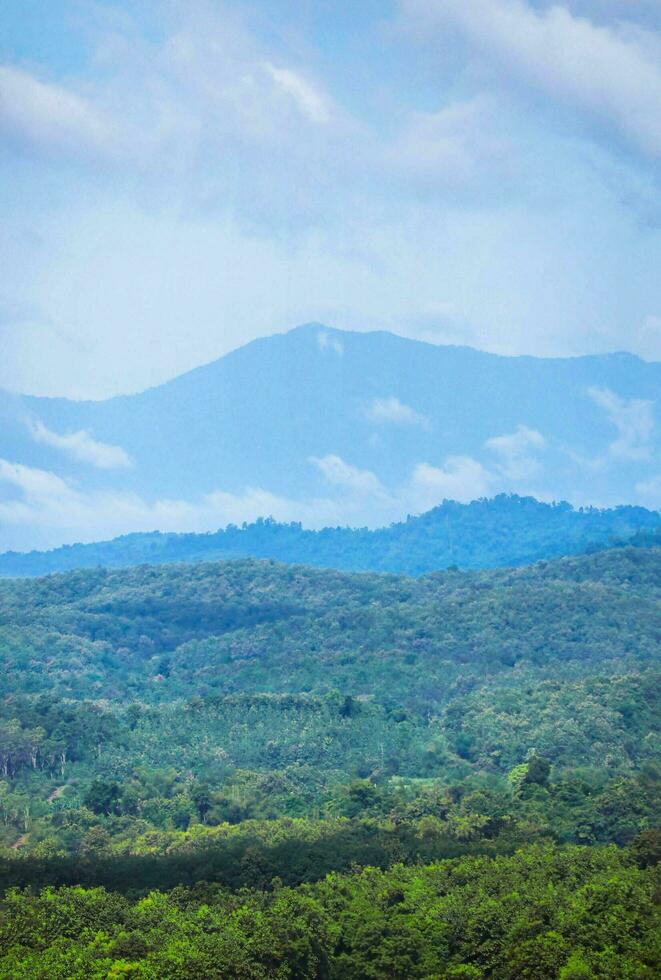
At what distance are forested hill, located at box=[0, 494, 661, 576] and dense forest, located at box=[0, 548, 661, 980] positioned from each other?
55283 mm

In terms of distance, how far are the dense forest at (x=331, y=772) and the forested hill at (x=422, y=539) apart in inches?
2176

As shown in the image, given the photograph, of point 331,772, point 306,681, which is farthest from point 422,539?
point 331,772

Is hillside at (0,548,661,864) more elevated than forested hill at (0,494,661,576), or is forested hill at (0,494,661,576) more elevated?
forested hill at (0,494,661,576)

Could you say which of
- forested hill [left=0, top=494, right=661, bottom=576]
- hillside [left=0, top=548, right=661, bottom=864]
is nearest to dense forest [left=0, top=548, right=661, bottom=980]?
hillside [left=0, top=548, right=661, bottom=864]

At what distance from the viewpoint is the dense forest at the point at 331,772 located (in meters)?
31.3

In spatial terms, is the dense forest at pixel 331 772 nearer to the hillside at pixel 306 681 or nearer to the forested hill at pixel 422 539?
the hillside at pixel 306 681

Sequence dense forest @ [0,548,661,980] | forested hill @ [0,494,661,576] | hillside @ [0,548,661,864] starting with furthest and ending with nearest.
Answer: forested hill @ [0,494,661,576]
hillside @ [0,548,661,864]
dense forest @ [0,548,661,980]

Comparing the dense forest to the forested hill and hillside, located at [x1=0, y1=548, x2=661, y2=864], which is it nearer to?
hillside, located at [x1=0, y1=548, x2=661, y2=864]

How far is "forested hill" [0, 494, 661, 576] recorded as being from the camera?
176875mm

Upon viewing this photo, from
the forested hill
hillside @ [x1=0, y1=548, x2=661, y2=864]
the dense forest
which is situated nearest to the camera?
the dense forest

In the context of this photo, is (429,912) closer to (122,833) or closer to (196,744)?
(122,833)

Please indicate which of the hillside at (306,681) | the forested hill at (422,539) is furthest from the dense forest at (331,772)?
the forested hill at (422,539)

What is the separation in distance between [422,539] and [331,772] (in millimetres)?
121452

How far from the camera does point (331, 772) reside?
2432 inches
